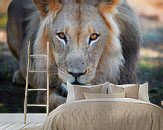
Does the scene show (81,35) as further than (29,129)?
Yes

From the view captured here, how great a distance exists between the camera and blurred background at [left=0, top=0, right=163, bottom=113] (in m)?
4.07

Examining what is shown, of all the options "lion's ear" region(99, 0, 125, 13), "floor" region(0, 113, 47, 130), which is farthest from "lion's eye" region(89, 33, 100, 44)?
"floor" region(0, 113, 47, 130)

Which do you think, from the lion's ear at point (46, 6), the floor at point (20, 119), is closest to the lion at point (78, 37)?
the lion's ear at point (46, 6)

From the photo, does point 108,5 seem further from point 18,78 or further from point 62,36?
point 18,78

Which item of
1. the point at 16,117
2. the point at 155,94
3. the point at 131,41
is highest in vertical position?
the point at 131,41

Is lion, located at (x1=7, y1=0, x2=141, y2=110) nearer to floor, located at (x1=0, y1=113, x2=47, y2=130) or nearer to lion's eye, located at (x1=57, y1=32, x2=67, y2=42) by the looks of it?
lion's eye, located at (x1=57, y1=32, x2=67, y2=42)

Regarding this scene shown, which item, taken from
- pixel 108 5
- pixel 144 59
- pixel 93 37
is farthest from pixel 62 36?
pixel 144 59

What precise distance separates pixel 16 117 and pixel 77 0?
1.27m

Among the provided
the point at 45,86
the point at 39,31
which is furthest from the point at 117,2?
the point at 45,86

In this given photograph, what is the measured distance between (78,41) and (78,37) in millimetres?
41

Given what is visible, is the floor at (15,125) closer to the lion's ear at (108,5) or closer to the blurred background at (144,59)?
the blurred background at (144,59)

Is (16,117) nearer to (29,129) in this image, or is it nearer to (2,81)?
(2,81)

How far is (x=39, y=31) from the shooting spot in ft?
13.2

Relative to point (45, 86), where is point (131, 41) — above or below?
above
